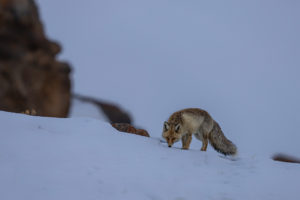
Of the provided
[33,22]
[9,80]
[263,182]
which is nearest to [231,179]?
[263,182]

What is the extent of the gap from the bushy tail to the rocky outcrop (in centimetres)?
2006

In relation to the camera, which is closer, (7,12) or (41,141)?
(41,141)

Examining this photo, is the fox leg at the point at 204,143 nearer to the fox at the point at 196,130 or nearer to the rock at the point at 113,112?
the fox at the point at 196,130

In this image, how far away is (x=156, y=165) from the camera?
7.06 metres

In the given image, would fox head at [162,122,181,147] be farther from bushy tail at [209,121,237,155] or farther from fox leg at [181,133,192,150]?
bushy tail at [209,121,237,155]

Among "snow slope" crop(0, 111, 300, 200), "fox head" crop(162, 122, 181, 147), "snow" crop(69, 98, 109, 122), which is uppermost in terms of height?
"fox head" crop(162, 122, 181, 147)

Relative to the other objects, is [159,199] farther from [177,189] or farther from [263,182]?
[263,182]

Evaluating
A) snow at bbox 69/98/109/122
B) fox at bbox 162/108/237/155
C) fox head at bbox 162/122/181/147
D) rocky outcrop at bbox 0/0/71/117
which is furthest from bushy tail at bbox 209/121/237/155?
rocky outcrop at bbox 0/0/71/117

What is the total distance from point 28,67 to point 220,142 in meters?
23.5

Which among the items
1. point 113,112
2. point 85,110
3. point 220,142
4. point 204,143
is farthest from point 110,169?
point 85,110

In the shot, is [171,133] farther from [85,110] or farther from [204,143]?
[85,110]

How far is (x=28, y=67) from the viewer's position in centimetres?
2916

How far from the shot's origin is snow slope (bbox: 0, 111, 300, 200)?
212 inches

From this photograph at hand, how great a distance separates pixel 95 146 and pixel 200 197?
107 inches
